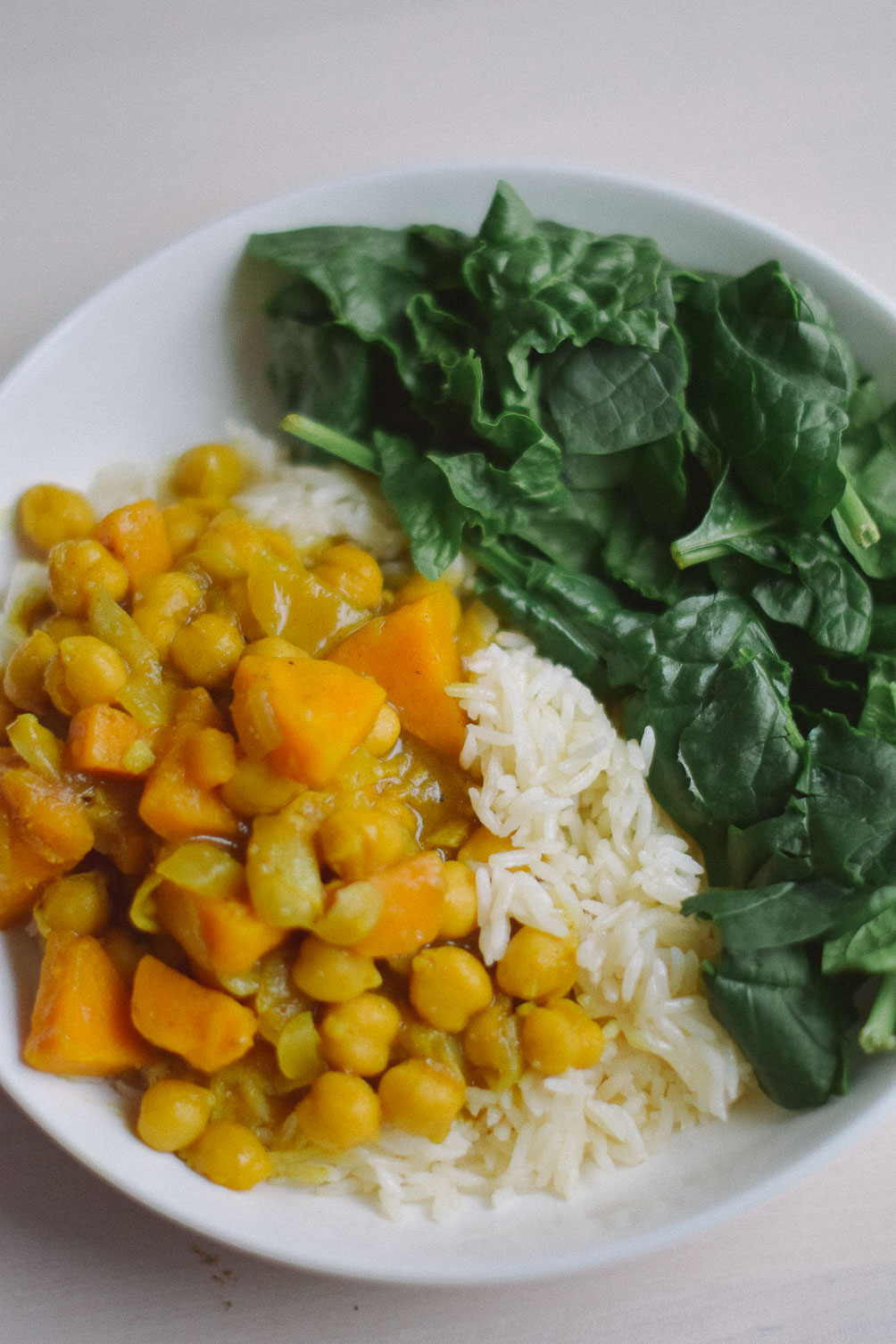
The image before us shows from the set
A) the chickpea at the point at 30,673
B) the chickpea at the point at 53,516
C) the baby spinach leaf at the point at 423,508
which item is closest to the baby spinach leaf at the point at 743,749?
the baby spinach leaf at the point at 423,508

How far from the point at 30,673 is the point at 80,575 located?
0.98 ft

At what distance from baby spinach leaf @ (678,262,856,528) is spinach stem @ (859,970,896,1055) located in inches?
50.2

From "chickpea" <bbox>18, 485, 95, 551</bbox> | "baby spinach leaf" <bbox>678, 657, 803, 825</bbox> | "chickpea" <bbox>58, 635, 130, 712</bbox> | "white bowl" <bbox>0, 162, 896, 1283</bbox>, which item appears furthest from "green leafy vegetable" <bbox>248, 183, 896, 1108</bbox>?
"chickpea" <bbox>58, 635, 130, 712</bbox>

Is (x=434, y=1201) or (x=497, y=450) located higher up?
(x=497, y=450)

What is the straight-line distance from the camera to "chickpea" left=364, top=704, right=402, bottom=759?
2795 millimetres

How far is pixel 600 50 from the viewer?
13.3 feet

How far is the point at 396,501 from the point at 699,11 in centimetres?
253

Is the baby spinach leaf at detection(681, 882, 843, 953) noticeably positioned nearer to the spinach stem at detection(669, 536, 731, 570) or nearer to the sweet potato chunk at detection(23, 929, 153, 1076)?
the spinach stem at detection(669, 536, 731, 570)

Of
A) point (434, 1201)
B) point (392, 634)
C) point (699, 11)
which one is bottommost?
point (434, 1201)

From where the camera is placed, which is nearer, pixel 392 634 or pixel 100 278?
pixel 392 634

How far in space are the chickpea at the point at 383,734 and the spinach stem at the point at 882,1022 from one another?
1374 millimetres

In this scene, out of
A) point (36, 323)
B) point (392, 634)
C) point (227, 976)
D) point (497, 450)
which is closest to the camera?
point (227, 976)

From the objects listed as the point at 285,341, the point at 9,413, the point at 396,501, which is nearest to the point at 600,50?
the point at 285,341

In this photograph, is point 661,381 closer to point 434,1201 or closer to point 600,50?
point 600,50
